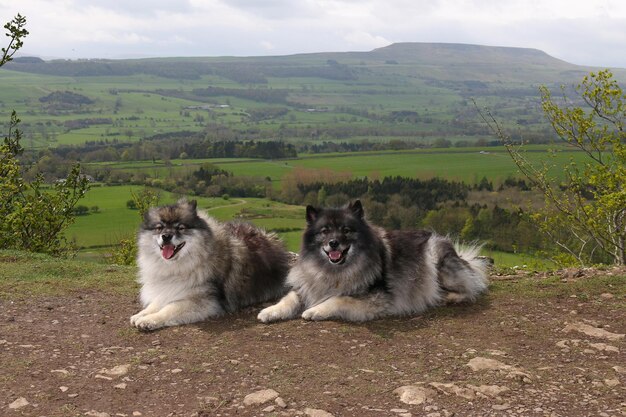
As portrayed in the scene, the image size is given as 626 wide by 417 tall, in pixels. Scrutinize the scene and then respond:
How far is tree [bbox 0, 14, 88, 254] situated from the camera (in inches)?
749

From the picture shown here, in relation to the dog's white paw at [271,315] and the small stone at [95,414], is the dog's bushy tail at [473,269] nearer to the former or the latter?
the dog's white paw at [271,315]

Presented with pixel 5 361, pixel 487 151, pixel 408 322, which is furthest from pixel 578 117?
pixel 487 151

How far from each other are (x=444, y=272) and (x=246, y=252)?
345 cm

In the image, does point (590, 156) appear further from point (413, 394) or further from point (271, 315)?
point (413, 394)

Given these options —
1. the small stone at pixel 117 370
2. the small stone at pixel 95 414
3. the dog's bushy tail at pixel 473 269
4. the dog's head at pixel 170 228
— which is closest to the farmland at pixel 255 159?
the dog's head at pixel 170 228

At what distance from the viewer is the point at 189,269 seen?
9492 mm

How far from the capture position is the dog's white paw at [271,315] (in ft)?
29.5

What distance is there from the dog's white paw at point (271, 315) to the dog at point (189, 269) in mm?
847

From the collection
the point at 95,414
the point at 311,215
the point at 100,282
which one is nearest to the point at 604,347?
the point at 311,215

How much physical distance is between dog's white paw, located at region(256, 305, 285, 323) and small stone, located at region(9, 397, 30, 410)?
11.8 ft

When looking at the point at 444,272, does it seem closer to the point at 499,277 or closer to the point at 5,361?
the point at 499,277

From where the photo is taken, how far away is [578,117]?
1794cm

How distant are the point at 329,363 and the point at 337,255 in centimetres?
210

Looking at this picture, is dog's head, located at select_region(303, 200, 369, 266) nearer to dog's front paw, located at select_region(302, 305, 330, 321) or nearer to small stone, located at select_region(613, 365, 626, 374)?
dog's front paw, located at select_region(302, 305, 330, 321)
